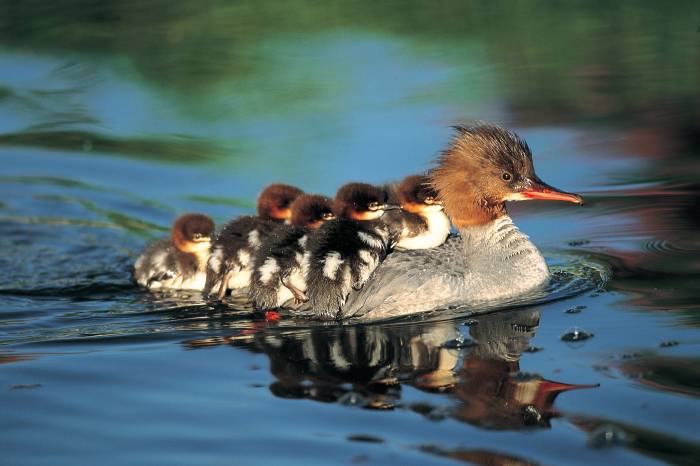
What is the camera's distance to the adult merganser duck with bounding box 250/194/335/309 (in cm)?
677

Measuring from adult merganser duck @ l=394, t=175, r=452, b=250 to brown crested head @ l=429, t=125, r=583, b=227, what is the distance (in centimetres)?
26

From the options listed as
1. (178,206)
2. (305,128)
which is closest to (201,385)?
(178,206)

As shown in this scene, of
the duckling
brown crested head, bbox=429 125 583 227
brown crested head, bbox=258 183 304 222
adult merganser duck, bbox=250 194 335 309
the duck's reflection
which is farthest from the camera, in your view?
brown crested head, bbox=258 183 304 222

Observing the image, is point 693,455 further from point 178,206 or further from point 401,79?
point 401,79

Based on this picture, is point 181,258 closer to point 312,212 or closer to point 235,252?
point 235,252

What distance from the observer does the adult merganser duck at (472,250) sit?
6.57 m

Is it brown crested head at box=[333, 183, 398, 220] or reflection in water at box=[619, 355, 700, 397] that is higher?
brown crested head at box=[333, 183, 398, 220]

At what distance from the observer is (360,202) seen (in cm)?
717

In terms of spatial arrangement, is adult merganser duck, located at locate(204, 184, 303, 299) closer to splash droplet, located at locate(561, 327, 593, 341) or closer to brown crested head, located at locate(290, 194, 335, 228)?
brown crested head, located at locate(290, 194, 335, 228)

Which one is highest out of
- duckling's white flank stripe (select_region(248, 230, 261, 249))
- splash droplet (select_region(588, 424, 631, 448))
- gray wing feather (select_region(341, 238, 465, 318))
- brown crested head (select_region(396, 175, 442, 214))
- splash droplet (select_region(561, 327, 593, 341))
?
brown crested head (select_region(396, 175, 442, 214))

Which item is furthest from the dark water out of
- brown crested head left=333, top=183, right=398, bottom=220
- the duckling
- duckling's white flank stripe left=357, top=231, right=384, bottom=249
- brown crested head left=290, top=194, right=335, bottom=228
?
brown crested head left=333, top=183, right=398, bottom=220

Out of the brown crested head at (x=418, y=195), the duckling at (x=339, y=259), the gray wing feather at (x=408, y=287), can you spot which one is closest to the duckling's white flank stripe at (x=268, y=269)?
the duckling at (x=339, y=259)

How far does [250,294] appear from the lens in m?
6.98

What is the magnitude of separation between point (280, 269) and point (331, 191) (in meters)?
2.14
